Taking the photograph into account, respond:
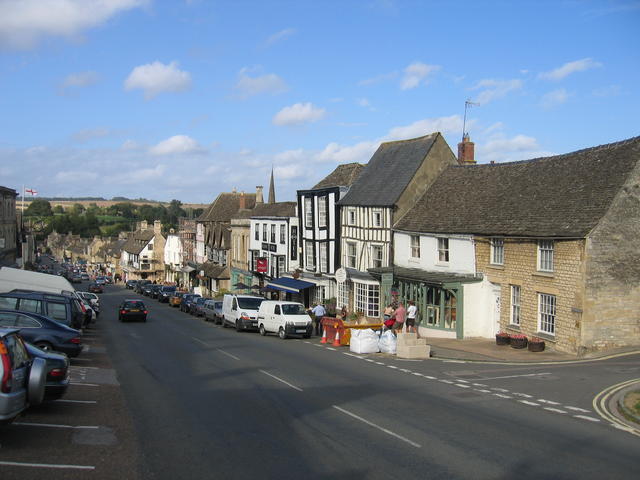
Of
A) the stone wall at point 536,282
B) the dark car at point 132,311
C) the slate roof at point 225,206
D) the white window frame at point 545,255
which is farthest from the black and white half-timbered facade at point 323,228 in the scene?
the slate roof at point 225,206

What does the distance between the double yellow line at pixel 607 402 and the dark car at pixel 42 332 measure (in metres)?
14.2

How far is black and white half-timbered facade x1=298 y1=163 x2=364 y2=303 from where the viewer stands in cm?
4184

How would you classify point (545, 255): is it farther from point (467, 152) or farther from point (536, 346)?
point (467, 152)

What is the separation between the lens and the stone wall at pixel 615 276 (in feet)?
75.3

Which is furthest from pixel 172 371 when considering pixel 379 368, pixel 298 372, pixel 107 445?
pixel 107 445

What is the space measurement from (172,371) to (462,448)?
11031mm

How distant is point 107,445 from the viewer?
34.8ft

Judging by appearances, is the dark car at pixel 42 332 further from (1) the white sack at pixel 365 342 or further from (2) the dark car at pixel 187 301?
(2) the dark car at pixel 187 301

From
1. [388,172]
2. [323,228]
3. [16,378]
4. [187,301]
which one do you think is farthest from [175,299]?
[16,378]

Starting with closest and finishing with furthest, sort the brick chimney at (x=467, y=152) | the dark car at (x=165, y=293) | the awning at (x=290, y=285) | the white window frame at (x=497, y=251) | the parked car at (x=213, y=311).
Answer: the white window frame at (x=497, y=251) → the brick chimney at (x=467, y=152) → the parked car at (x=213, y=311) → the awning at (x=290, y=285) → the dark car at (x=165, y=293)

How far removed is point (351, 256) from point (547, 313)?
16.5 metres

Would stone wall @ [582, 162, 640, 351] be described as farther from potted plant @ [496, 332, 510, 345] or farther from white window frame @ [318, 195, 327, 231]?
white window frame @ [318, 195, 327, 231]

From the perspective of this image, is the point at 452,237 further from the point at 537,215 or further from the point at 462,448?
the point at 462,448

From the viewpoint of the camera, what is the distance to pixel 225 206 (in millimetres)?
73875
